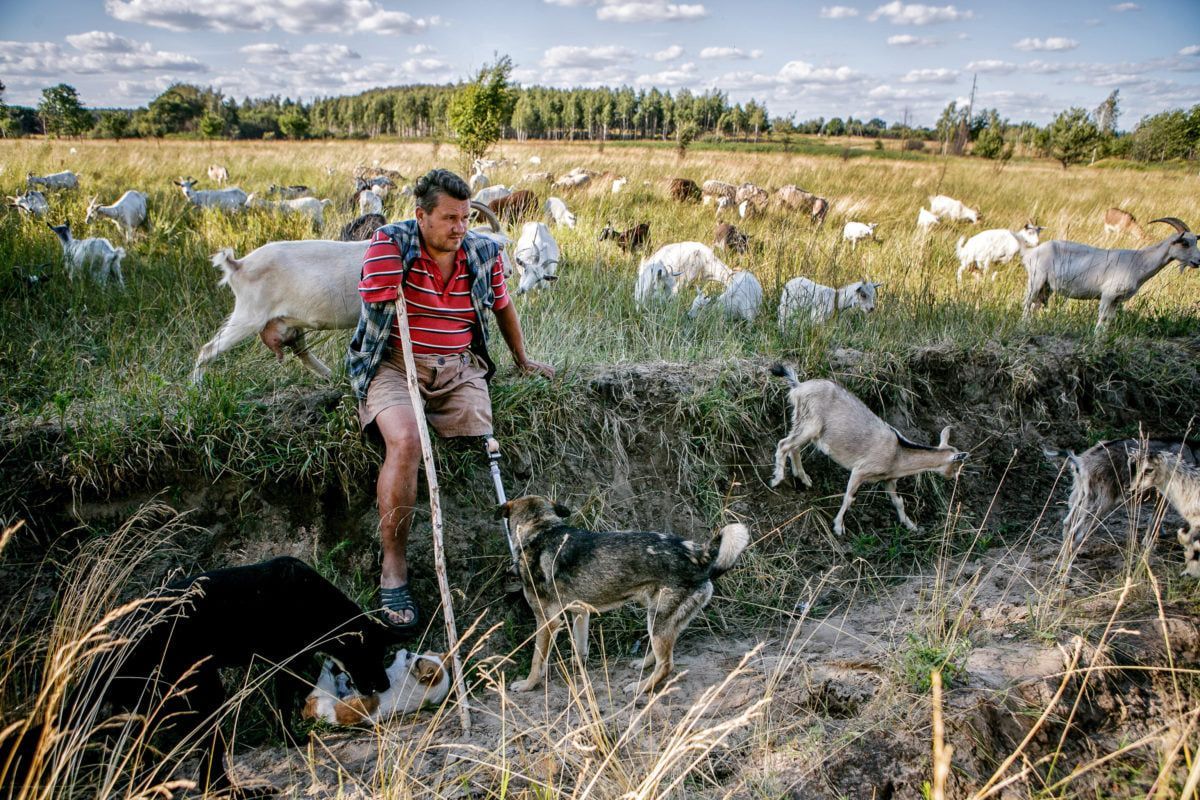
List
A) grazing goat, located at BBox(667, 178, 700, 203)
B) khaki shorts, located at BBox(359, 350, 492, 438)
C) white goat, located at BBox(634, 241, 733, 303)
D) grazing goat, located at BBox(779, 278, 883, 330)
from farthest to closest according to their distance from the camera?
grazing goat, located at BBox(667, 178, 700, 203) → white goat, located at BBox(634, 241, 733, 303) → grazing goat, located at BBox(779, 278, 883, 330) → khaki shorts, located at BBox(359, 350, 492, 438)

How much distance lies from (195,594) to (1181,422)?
721 centimetres

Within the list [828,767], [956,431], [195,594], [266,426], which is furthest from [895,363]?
[195,594]

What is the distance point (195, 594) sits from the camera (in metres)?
2.77

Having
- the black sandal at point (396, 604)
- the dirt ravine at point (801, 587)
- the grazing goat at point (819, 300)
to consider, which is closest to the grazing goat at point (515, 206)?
the grazing goat at point (819, 300)

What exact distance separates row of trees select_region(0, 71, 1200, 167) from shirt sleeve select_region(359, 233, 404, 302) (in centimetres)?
632

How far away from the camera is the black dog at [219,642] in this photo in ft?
8.65

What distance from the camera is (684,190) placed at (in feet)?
47.2

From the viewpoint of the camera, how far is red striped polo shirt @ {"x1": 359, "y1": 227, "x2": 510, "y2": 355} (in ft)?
11.4

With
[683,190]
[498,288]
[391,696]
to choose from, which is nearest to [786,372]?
[498,288]

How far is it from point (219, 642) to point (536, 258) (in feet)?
17.2

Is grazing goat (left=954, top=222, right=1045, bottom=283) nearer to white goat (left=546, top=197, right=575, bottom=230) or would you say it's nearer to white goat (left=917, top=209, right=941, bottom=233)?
white goat (left=917, top=209, right=941, bottom=233)

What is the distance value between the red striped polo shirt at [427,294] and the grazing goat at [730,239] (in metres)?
6.31

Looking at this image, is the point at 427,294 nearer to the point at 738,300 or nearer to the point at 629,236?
the point at 738,300

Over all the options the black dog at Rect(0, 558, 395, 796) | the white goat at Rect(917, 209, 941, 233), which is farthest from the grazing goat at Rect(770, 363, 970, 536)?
the white goat at Rect(917, 209, 941, 233)
